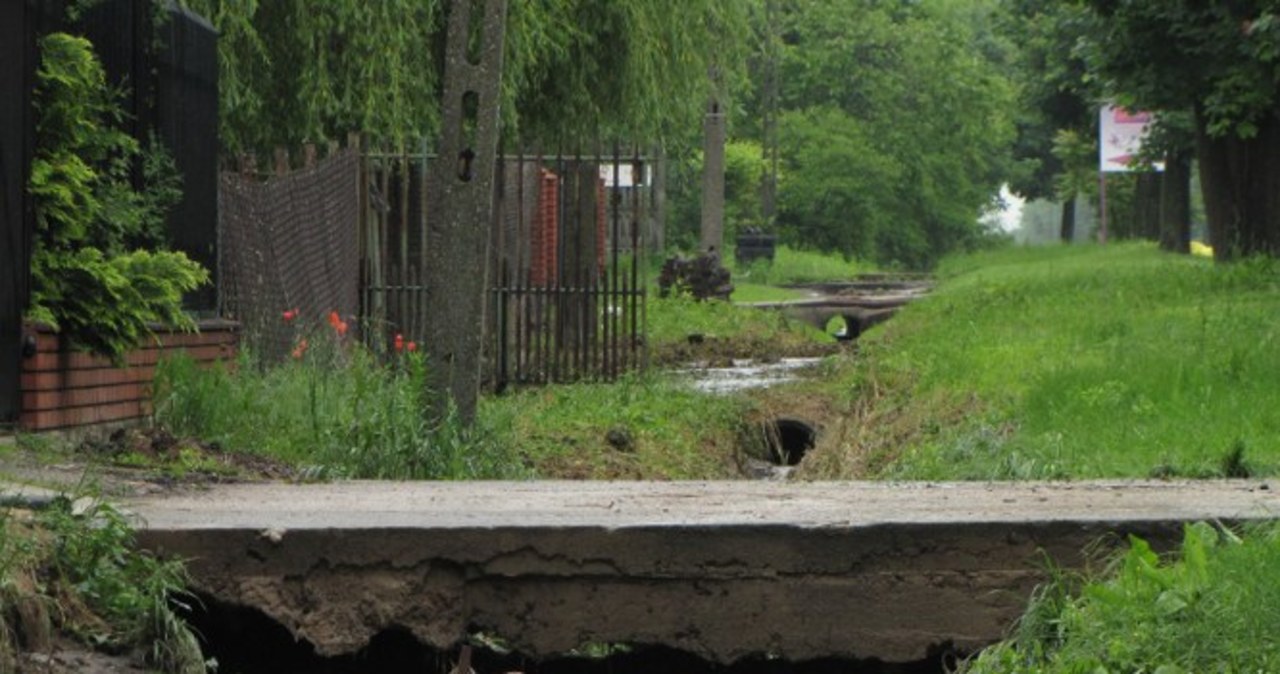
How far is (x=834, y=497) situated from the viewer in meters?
9.19

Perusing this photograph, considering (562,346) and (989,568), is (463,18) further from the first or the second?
(562,346)

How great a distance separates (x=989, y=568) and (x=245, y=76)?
11807mm

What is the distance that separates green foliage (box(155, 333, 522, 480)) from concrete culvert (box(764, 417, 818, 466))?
4.73 meters

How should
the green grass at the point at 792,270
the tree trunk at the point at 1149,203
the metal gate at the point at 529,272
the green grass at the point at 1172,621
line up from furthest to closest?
the tree trunk at the point at 1149,203, the green grass at the point at 792,270, the metal gate at the point at 529,272, the green grass at the point at 1172,621

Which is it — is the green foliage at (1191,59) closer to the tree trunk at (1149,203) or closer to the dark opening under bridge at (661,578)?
the dark opening under bridge at (661,578)

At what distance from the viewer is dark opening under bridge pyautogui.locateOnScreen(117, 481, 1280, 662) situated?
313 inches

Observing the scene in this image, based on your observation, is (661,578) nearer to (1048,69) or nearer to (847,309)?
(847,309)

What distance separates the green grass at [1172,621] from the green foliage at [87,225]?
4908 millimetres

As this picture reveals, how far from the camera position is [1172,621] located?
651 cm

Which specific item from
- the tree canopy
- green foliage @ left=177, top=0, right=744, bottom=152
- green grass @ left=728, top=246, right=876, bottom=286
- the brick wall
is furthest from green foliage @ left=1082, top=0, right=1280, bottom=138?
green grass @ left=728, top=246, right=876, bottom=286

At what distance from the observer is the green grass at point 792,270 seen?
178 ft

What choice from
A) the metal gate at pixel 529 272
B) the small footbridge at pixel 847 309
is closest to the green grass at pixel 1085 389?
the metal gate at pixel 529 272

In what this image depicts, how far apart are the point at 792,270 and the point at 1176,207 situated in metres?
12.4

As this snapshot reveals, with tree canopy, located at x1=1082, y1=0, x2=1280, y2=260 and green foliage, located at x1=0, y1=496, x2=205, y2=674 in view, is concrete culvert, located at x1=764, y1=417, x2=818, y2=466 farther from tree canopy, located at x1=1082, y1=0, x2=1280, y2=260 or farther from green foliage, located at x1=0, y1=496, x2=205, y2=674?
green foliage, located at x1=0, y1=496, x2=205, y2=674
